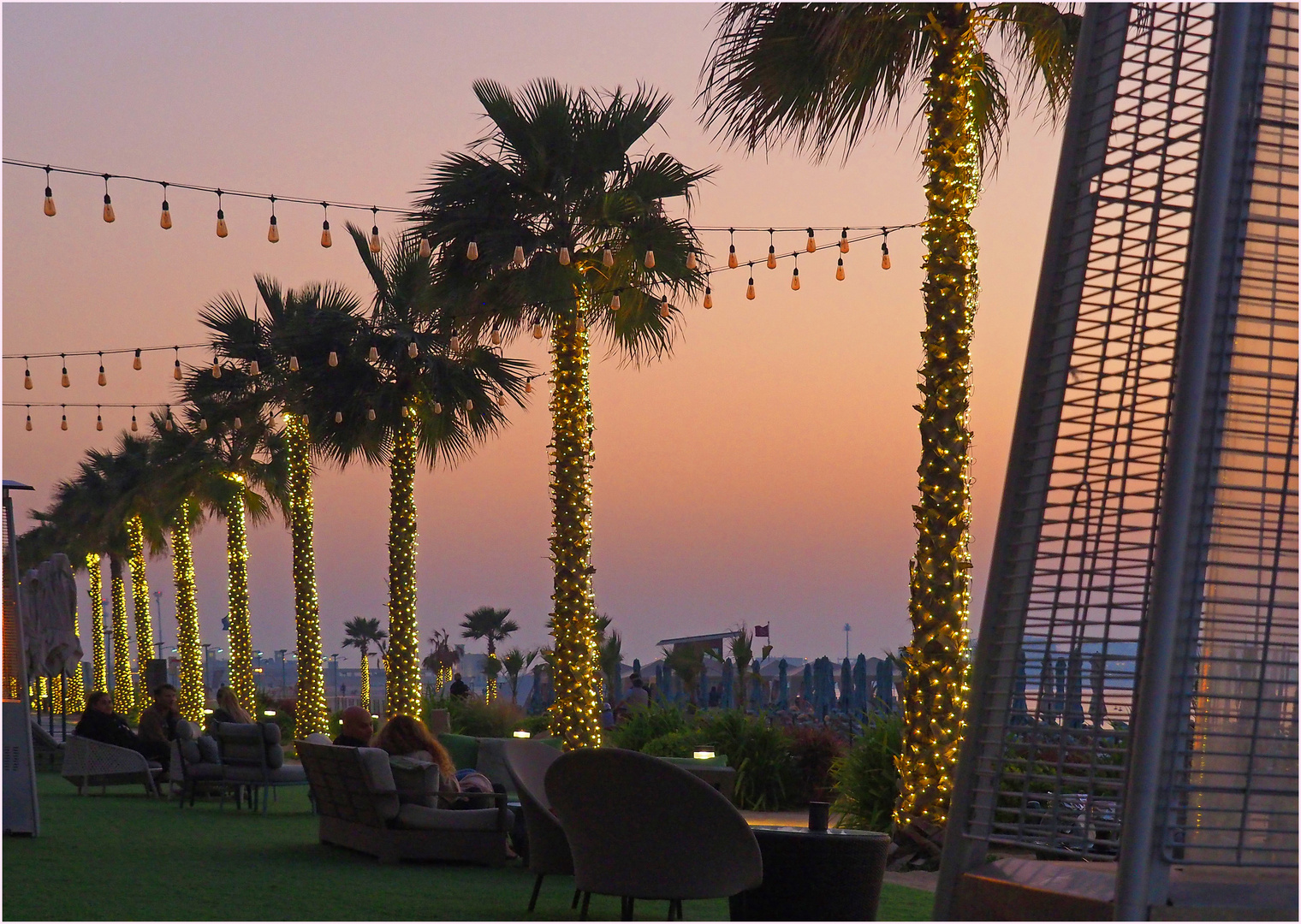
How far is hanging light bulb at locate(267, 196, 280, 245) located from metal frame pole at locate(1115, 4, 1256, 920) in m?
10.8

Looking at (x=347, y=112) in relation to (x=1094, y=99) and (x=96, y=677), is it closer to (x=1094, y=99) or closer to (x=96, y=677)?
(x=1094, y=99)

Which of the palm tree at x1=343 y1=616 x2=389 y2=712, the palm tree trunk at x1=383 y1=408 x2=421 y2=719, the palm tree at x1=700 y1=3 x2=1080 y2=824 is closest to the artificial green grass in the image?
the palm tree at x1=700 y1=3 x2=1080 y2=824

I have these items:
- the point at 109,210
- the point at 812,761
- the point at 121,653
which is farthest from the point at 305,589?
the point at 121,653

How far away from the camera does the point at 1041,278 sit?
11.9 ft

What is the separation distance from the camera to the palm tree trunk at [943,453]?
32.9ft

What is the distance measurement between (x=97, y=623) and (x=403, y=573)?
3543 cm

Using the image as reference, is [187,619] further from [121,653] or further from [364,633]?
[364,633]

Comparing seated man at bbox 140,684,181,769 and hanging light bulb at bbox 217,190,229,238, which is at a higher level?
hanging light bulb at bbox 217,190,229,238

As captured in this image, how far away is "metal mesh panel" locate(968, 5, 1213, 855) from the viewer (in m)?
3.45

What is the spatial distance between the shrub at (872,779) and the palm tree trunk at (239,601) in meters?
22.1

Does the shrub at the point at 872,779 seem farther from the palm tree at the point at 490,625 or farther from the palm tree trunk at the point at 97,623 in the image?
the palm tree at the point at 490,625

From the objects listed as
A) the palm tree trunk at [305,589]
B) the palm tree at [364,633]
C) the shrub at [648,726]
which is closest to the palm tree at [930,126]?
the shrub at [648,726]

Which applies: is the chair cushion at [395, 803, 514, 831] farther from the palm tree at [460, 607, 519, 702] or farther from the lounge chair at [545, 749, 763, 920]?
the palm tree at [460, 607, 519, 702]

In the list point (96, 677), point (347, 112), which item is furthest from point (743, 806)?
point (96, 677)
